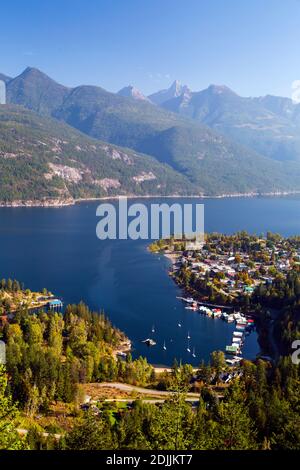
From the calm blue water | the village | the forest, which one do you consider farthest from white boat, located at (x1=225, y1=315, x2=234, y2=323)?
the forest

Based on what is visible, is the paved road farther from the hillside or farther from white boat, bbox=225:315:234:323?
the hillside

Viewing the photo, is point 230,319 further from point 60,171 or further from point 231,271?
point 60,171

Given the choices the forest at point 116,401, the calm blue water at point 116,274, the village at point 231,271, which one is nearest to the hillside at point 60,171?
the calm blue water at point 116,274

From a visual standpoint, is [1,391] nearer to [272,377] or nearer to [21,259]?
[272,377]

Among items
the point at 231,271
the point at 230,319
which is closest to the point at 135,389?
the point at 230,319

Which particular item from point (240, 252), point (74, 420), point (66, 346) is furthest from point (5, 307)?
point (240, 252)

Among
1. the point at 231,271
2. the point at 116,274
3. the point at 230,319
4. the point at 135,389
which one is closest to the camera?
the point at 135,389
